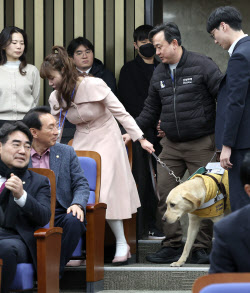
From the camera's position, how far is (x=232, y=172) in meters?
4.18

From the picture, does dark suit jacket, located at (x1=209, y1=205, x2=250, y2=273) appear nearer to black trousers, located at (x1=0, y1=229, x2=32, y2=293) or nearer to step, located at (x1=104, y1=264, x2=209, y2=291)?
black trousers, located at (x1=0, y1=229, x2=32, y2=293)

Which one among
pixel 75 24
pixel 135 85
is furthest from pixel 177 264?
pixel 75 24

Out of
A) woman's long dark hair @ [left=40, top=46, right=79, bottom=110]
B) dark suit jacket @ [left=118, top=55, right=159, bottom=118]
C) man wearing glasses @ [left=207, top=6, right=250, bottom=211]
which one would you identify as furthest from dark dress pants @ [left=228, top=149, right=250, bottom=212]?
dark suit jacket @ [left=118, top=55, right=159, bottom=118]

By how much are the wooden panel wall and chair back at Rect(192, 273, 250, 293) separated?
190 inches

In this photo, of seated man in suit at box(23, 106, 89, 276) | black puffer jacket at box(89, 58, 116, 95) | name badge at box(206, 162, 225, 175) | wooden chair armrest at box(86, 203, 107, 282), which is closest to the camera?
seated man in suit at box(23, 106, 89, 276)

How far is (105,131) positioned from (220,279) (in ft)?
10.6

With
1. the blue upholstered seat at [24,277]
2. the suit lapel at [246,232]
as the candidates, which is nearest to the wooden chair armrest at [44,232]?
the blue upholstered seat at [24,277]

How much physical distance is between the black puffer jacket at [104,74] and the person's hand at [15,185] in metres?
2.61

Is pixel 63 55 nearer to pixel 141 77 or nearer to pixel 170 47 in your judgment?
pixel 170 47

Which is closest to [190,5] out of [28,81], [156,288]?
[28,81]

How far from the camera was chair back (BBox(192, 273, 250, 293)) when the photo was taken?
200cm

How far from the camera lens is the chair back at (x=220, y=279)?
200 centimetres

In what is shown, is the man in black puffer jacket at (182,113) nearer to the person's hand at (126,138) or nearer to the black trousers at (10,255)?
the person's hand at (126,138)

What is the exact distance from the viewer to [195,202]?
4.82m
